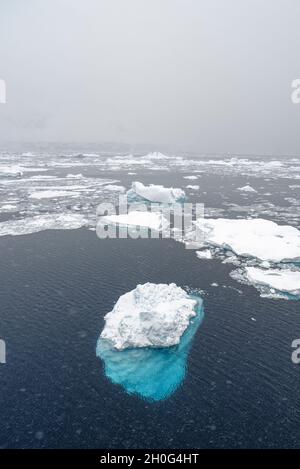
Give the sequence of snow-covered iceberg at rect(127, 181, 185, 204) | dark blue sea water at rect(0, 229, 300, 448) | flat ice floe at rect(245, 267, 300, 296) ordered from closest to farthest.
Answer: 1. dark blue sea water at rect(0, 229, 300, 448)
2. flat ice floe at rect(245, 267, 300, 296)
3. snow-covered iceberg at rect(127, 181, 185, 204)

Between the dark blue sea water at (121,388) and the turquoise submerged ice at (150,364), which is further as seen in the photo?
the turquoise submerged ice at (150,364)

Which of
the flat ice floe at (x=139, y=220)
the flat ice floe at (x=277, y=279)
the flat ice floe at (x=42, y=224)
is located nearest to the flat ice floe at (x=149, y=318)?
the flat ice floe at (x=277, y=279)

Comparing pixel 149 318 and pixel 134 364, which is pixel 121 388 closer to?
pixel 134 364

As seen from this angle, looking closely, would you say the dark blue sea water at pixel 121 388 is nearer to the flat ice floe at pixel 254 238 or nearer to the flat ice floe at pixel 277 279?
the flat ice floe at pixel 277 279

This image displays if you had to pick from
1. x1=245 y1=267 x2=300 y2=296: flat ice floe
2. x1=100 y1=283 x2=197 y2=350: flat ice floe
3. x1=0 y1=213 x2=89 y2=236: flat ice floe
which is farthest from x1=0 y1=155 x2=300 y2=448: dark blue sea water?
x1=0 y1=213 x2=89 y2=236: flat ice floe

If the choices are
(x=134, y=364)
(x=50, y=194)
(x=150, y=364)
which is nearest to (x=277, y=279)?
(x=150, y=364)

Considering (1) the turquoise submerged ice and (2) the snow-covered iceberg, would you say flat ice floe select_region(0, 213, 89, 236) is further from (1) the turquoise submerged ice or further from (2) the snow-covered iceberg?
(1) the turquoise submerged ice
